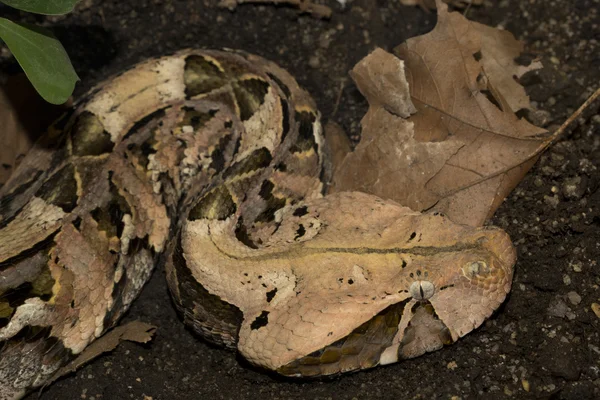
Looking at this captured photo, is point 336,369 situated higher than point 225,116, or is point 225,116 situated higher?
point 225,116

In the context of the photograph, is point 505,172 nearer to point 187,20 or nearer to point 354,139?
point 354,139

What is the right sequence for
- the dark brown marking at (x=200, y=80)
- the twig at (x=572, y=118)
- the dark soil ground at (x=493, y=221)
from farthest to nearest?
1. the dark brown marking at (x=200, y=80)
2. the twig at (x=572, y=118)
3. the dark soil ground at (x=493, y=221)

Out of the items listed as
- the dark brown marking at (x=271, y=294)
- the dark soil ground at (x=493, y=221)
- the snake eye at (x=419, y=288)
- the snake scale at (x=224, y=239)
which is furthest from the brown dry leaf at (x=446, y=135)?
the dark brown marking at (x=271, y=294)

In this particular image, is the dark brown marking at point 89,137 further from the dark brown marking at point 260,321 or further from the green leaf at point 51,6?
the dark brown marking at point 260,321

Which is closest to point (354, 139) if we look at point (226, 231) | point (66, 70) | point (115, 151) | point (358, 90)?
point (358, 90)

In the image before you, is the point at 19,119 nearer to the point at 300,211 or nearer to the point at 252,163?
the point at 252,163

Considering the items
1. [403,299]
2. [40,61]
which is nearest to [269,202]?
[403,299]
